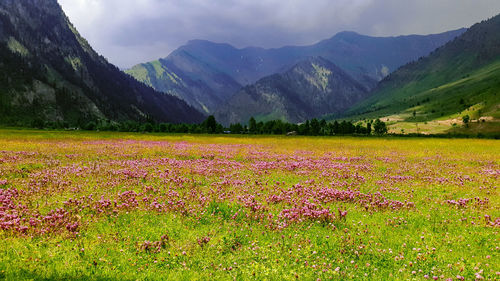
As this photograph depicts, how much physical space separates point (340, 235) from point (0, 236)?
9954mm

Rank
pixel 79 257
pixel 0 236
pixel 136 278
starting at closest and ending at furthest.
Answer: pixel 136 278
pixel 79 257
pixel 0 236

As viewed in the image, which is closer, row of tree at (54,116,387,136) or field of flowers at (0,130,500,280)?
field of flowers at (0,130,500,280)

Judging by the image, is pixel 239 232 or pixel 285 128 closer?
pixel 239 232

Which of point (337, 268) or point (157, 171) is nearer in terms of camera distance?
point (337, 268)

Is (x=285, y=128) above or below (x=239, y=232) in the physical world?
above

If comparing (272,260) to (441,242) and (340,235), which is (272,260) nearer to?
(340,235)

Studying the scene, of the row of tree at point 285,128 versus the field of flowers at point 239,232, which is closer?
the field of flowers at point 239,232

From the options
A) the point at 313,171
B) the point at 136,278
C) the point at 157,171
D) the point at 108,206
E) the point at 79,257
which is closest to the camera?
the point at 136,278

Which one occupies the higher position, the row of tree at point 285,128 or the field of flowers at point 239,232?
Answer: the row of tree at point 285,128

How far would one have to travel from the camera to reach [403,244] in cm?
766

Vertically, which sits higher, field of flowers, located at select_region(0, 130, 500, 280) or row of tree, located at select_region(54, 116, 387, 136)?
row of tree, located at select_region(54, 116, 387, 136)

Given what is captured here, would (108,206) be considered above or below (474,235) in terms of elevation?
above

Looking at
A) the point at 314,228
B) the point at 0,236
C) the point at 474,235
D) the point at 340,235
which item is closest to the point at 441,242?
the point at 474,235

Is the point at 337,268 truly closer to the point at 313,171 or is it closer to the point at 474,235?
the point at 474,235
